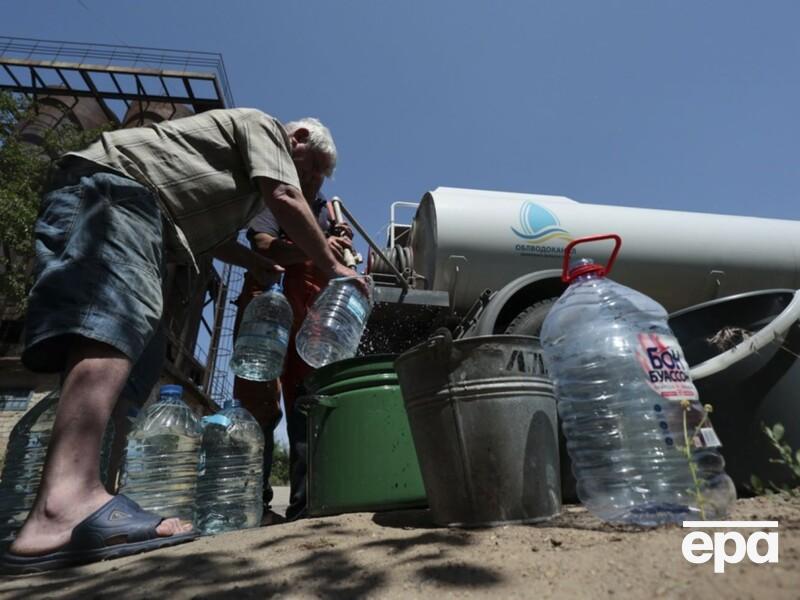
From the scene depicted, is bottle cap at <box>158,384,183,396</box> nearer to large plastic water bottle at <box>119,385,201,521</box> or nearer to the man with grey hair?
large plastic water bottle at <box>119,385,201,521</box>

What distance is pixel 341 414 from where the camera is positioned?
2.41 metres

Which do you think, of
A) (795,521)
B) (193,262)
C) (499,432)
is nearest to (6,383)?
(193,262)

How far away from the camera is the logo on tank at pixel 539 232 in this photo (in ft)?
14.1

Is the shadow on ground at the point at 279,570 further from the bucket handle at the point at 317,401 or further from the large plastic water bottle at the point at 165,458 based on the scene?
the large plastic water bottle at the point at 165,458

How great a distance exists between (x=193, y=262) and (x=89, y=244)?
47 centimetres

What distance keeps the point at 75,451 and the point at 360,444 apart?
44.8 inches

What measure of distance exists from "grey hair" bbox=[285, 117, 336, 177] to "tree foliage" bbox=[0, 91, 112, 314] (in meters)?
7.63

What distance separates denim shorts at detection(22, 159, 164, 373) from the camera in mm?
1720

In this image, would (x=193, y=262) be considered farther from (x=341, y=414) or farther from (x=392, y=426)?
(x=392, y=426)

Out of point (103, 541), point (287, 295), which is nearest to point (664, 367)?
point (103, 541)

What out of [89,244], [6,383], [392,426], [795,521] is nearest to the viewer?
[795,521]

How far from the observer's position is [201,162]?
2164 mm

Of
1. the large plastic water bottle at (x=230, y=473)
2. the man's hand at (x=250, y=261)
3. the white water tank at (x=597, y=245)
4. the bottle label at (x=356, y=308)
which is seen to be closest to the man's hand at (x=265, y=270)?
the man's hand at (x=250, y=261)

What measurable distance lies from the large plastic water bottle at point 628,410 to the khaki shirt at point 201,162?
1.38m
